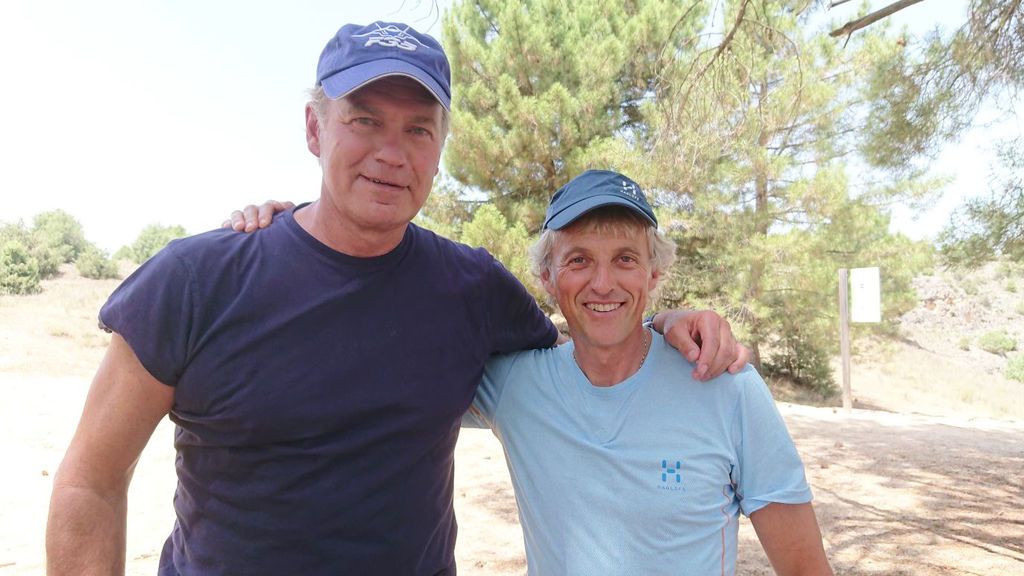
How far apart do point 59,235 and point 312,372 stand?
102ft

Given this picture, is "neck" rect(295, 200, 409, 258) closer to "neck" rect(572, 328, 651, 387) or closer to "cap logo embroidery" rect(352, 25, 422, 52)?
Answer: "cap logo embroidery" rect(352, 25, 422, 52)

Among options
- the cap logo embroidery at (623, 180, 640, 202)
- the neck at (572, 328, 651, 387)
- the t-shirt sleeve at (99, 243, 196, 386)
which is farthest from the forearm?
the cap logo embroidery at (623, 180, 640, 202)

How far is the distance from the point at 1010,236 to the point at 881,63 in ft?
5.39

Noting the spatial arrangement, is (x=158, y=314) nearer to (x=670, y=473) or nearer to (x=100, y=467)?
(x=100, y=467)

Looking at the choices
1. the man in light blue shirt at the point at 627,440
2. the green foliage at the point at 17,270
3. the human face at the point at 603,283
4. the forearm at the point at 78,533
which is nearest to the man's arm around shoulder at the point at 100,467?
the forearm at the point at 78,533

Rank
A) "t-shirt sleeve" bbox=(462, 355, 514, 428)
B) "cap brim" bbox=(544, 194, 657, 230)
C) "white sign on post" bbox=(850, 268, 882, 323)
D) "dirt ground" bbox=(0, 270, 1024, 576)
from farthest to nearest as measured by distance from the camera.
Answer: "white sign on post" bbox=(850, 268, 882, 323) → "dirt ground" bbox=(0, 270, 1024, 576) → "t-shirt sleeve" bbox=(462, 355, 514, 428) → "cap brim" bbox=(544, 194, 657, 230)

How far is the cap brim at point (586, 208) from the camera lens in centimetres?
167

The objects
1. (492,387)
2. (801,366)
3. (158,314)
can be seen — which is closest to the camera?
(158,314)

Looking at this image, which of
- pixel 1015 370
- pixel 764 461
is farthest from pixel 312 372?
pixel 1015 370

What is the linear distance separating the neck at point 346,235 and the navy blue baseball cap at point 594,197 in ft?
1.29

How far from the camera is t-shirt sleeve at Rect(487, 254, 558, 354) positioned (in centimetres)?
184

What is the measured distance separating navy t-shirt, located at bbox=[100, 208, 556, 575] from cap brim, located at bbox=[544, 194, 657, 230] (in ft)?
1.31

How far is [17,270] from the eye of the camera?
2195 centimetres

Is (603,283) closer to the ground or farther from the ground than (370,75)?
closer to the ground
